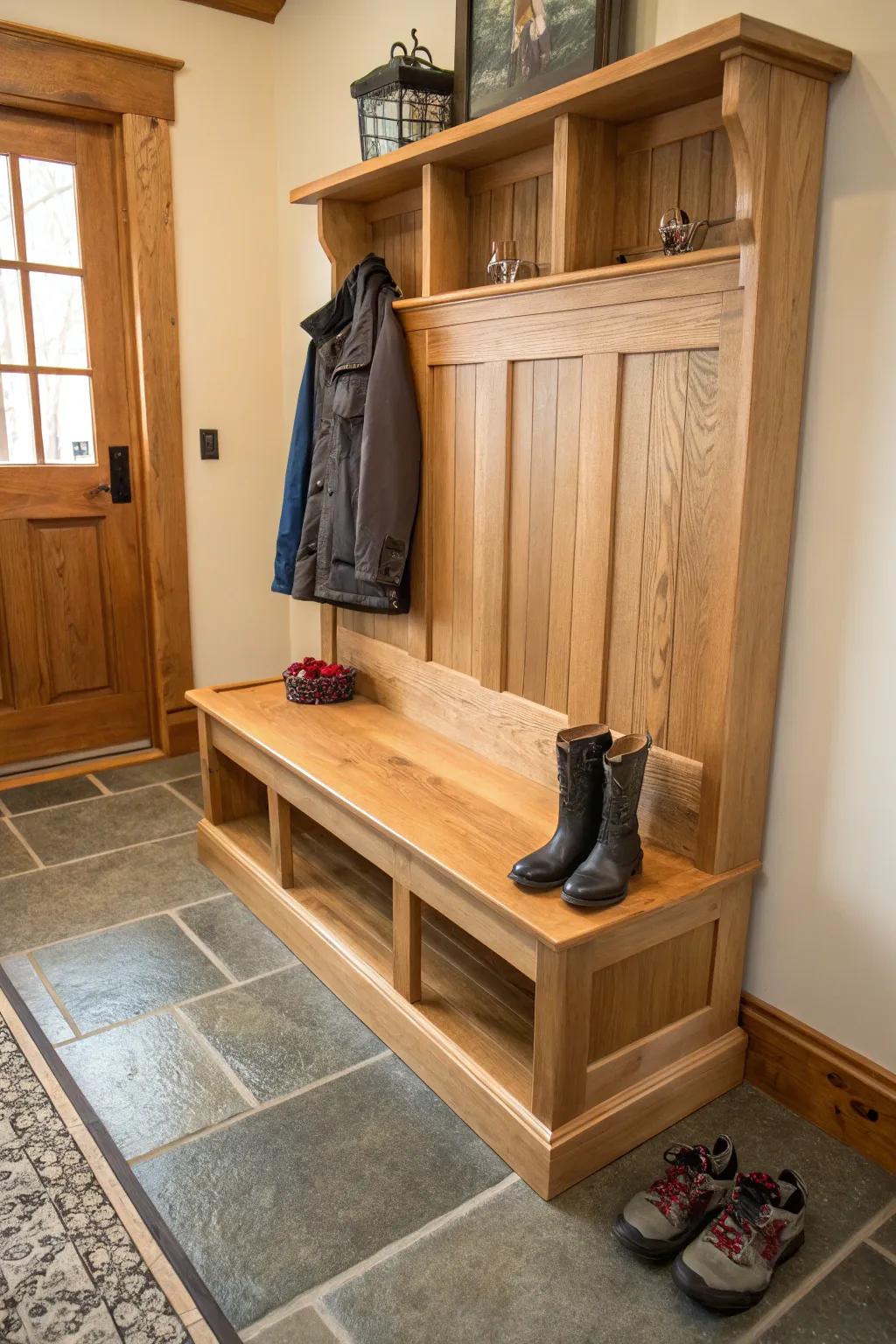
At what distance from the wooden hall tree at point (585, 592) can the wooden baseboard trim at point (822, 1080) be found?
5 centimetres

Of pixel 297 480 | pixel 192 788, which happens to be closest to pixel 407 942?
pixel 297 480

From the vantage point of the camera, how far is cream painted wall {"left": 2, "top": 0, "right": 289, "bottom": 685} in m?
3.27

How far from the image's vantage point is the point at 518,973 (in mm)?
2137

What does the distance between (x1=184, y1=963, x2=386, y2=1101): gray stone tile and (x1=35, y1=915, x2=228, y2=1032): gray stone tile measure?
0.10 metres

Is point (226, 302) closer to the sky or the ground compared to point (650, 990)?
closer to the sky

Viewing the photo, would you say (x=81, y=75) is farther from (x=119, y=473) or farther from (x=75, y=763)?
(x=75, y=763)

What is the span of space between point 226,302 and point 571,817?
2586mm

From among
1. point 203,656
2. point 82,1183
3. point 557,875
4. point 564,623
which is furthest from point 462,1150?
point 203,656

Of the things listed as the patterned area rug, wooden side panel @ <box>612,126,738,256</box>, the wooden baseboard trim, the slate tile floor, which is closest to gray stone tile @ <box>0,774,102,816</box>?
the slate tile floor

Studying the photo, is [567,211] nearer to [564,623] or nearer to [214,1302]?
[564,623]

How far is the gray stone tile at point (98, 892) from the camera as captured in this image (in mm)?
2488

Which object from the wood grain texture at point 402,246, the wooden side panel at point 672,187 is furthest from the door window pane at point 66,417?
the wooden side panel at point 672,187

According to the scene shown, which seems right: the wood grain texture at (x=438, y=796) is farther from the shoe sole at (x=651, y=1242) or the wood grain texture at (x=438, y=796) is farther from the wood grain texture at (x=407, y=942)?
the shoe sole at (x=651, y=1242)

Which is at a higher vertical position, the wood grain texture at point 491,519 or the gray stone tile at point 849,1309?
the wood grain texture at point 491,519
